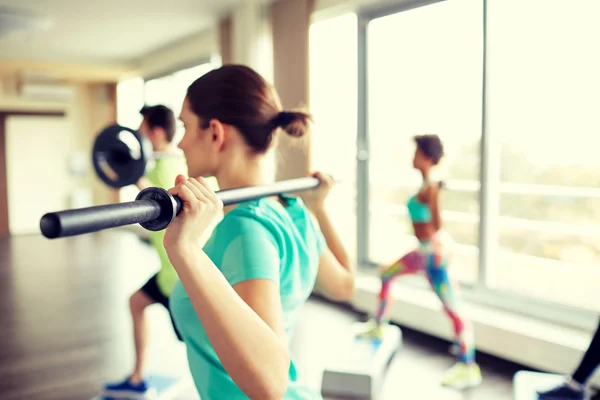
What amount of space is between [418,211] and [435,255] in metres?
0.21

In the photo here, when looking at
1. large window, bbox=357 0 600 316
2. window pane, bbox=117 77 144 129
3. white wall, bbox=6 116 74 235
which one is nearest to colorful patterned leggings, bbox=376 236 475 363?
large window, bbox=357 0 600 316

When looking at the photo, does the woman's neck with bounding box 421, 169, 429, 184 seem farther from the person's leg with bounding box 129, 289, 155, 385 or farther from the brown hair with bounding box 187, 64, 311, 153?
the brown hair with bounding box 187, 64, 311, 153

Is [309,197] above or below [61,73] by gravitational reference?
below

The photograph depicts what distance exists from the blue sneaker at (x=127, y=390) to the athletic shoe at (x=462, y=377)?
1.29m

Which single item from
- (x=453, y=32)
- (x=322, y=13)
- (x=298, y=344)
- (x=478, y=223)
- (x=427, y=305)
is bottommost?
(x=298, y=344)

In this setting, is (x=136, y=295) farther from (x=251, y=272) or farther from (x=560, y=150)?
(x=560, y=150)

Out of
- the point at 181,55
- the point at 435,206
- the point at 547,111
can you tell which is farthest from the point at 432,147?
the point at 181,55

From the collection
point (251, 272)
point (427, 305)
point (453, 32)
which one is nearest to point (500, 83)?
point (453, 32)

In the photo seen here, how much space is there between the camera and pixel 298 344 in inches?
116

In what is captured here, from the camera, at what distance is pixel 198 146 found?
0.93 m

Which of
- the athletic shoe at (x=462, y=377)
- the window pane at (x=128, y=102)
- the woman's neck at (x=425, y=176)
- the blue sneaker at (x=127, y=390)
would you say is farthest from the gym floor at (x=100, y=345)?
the window pane at (x=128, y=102)

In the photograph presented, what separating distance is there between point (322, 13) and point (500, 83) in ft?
4.40

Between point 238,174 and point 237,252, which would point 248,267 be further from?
point 238,174

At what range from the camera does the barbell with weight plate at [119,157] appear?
4.49ft
